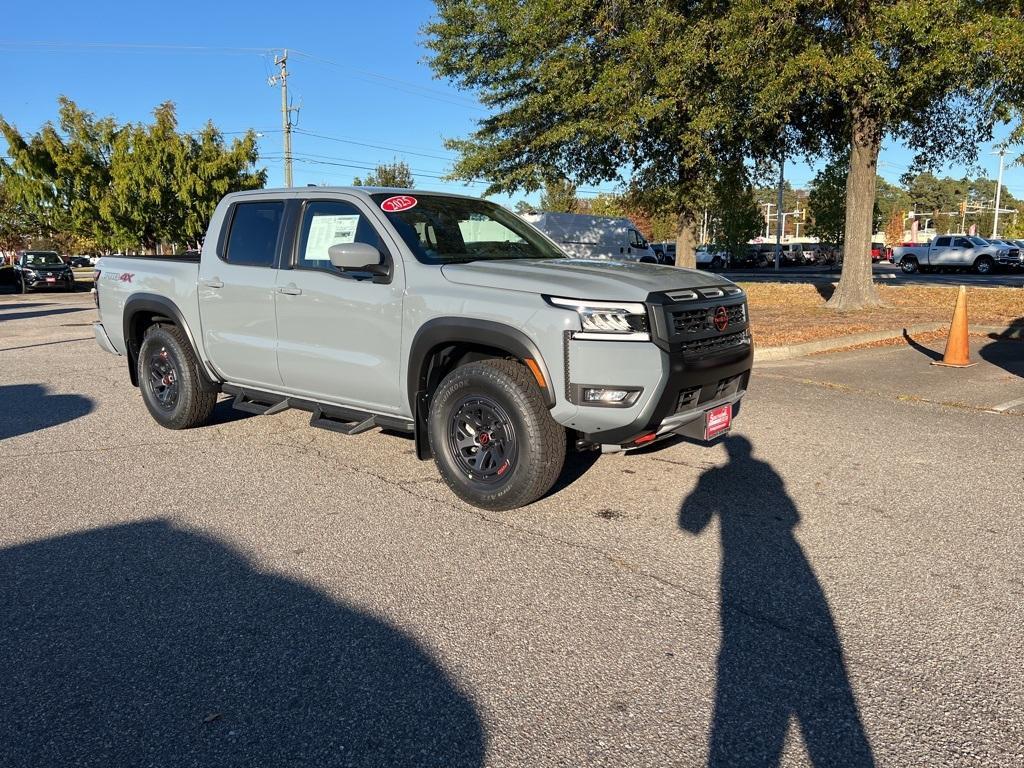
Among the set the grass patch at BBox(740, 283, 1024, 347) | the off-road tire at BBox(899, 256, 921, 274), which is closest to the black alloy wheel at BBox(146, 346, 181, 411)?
the grass patch at BBox(740, 283, 1024, 347)

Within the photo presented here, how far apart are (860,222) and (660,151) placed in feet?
19.3

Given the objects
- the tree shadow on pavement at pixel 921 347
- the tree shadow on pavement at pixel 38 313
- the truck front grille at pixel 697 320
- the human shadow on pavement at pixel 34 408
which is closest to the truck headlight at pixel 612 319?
the truck front grille at pixel 697 320

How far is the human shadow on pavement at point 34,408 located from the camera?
6984mm

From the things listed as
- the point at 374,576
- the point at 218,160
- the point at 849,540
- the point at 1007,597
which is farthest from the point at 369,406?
the point at 218,160

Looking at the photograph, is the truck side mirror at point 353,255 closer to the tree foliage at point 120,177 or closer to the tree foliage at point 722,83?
the tree foliage at point 722,83

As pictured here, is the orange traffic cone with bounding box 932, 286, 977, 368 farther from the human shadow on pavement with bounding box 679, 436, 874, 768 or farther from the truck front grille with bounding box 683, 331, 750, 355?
the human shadow on pavement with bounding box 679, 436, 874, 768

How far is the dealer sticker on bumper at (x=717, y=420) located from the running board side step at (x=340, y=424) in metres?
2.12

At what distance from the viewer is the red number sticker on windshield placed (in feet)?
17.1

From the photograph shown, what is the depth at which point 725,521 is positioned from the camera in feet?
14.8

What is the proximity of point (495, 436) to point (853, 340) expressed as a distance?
29.5 feet

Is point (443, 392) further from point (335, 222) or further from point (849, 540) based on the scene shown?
point (849, 540)

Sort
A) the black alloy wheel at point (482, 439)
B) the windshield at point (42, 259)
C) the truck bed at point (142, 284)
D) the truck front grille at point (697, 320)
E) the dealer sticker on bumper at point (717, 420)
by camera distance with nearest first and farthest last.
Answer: the truck front grille at point (697, 320) < the black alloy wheel at point (482, 439) < the dealer sticker on bumper at point (717, 420) < the truck bed at point (142, 284) < the windshield at point (42, 259)

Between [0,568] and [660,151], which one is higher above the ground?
[660,151]

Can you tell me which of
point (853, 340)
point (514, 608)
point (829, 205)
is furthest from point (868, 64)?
point (829, 205)
